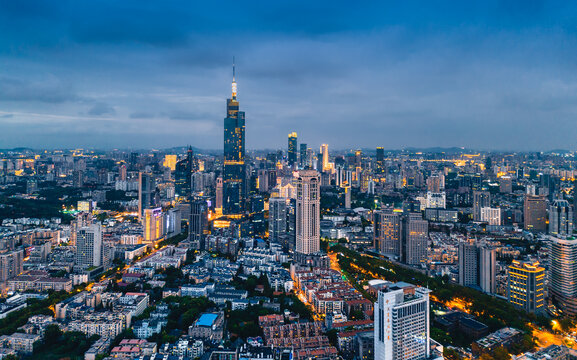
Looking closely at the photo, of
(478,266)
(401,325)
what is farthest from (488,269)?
(401,325)

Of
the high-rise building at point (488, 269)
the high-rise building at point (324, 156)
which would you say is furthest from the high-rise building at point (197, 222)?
the high-rise building at point (324, 156)

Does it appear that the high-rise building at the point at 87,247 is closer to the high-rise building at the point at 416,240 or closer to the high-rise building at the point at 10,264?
the high-rise building at the point at 10,264

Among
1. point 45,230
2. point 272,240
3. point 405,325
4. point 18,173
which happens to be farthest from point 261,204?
point 18,173

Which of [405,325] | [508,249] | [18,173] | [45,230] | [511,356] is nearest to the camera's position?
[405,325]

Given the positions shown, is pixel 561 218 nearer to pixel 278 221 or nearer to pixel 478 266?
pixel 478 266

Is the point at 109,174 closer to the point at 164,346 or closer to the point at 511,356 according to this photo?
the point at 164,346
